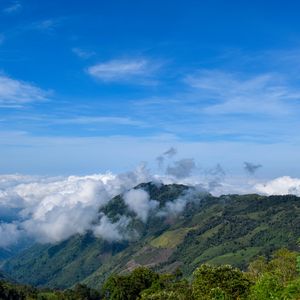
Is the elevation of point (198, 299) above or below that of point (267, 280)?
below

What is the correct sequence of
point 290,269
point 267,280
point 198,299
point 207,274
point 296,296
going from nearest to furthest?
point 296,296 < point 267,280 < point 198,299 < point 207,274 < point 290,269

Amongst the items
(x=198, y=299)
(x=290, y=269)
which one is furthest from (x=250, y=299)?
(x=290, y=269)

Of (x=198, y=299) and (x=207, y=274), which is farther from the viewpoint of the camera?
(x=207, y=274)

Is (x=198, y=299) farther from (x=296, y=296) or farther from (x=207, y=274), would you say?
(x=296, y=296)

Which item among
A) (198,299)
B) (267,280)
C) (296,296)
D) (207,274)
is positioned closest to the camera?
(296,296)

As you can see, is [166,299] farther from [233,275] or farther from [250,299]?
[250,299]

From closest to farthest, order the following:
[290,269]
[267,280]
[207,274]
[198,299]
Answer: [267,280]
[198,299]
[207,274]
[290,269]

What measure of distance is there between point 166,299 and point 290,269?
61291mm

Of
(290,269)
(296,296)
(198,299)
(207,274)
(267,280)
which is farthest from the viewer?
(290,269)

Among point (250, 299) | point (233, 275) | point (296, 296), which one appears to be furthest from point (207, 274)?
point (296, 296)

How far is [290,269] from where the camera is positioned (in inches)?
7042

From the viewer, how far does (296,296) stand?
7844 centimetres

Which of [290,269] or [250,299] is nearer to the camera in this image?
[250,299]

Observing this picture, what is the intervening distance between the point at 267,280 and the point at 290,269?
81610 millimetres
